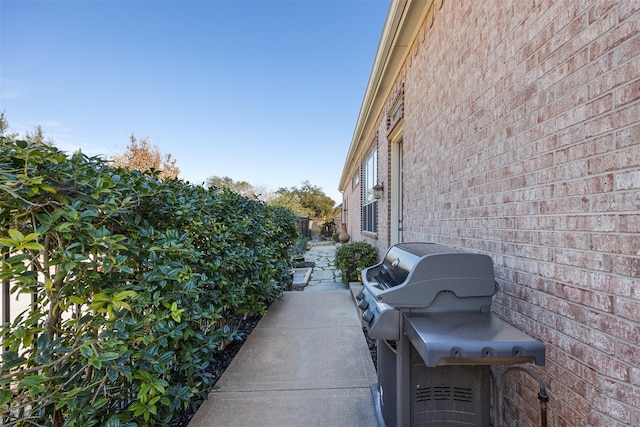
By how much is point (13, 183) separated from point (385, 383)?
229 cm

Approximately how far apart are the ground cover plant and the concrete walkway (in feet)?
1.87

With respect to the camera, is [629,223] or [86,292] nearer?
[629,223]

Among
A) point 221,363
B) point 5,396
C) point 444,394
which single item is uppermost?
point 5,396

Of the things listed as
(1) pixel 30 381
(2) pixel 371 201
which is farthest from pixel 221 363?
(2) pixel 371 201

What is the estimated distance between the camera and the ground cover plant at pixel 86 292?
1.32 metres

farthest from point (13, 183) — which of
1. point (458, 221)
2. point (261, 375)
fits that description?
point (458, 221)

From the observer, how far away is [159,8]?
7.70m

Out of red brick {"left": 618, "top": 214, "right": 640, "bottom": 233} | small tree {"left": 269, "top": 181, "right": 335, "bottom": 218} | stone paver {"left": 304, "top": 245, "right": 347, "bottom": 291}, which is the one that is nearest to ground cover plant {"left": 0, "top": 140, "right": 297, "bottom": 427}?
red brick {"left": 618, "top": 214, "right": 640, "bottom": 233}

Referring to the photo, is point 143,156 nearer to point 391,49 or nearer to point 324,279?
point 324,279

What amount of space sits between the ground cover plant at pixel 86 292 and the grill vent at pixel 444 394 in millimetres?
1472

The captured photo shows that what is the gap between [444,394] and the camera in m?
1.56

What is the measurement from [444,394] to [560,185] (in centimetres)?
127

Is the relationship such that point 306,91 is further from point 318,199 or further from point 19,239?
point 318,199

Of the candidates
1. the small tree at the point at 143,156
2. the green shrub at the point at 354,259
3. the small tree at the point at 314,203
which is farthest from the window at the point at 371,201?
the small tree at the point at 314,203
